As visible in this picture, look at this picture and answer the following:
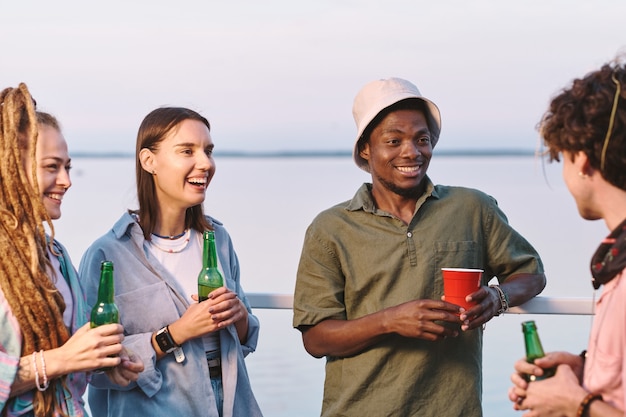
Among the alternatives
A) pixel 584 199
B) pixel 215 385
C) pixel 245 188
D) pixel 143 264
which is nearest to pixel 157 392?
pixel 215 385

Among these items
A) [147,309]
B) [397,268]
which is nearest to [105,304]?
[147,309]

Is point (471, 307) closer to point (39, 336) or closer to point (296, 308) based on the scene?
point (296, 308)

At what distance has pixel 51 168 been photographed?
8.89 feet

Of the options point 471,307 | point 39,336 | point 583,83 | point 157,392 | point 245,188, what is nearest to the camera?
point 583,83

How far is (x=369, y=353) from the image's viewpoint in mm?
3129

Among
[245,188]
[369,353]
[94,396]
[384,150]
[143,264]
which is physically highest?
[384,150]

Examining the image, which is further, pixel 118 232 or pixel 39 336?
pixel 118 232

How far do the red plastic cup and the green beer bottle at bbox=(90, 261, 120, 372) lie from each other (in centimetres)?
92

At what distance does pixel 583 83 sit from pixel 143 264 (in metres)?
1.62

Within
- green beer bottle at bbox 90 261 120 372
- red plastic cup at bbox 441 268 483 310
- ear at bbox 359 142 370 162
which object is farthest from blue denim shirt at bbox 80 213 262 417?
red plastic cup at bbox 441 268 483 310

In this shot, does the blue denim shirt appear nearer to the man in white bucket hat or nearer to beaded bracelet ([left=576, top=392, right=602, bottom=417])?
the man in white bucket hat

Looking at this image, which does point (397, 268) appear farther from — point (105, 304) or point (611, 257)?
point (611, 257)

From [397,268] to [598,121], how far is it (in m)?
1.21

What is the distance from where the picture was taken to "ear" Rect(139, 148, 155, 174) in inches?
129
